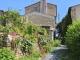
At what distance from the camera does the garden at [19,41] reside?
1254 centimetres

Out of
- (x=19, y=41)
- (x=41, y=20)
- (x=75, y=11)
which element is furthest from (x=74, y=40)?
(x=41, y=20)

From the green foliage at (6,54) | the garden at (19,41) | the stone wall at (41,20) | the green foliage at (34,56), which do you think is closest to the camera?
the green foliage at (6,54)

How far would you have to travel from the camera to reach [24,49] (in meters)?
13.9

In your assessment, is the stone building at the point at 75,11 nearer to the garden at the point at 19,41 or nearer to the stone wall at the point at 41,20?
the stone wall at the point at 41,20

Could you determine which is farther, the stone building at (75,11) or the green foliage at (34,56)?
the stone building at (75,11)

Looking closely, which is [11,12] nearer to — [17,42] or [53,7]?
[17,42]

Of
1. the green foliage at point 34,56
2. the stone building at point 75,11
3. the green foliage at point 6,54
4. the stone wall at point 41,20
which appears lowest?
the green foliage at point 34,56

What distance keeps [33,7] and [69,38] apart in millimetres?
23014

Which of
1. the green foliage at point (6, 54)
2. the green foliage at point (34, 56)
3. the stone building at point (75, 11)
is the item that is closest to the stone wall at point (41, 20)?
the stone building at point (75, 11)

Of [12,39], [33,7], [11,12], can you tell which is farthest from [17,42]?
[33,7]

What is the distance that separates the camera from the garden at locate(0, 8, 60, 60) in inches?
494

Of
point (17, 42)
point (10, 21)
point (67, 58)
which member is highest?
point (10, 21)

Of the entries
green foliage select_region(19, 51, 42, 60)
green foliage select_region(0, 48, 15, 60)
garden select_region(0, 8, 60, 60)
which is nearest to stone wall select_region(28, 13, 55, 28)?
garden select_region(0, 8, 60, 60)

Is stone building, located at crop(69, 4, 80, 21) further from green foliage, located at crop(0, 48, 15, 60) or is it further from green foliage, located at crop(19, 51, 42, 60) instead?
green foliage, located at crop(0, 48, 15, 60)
